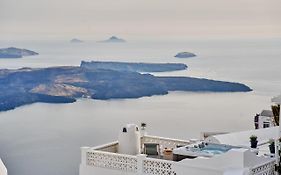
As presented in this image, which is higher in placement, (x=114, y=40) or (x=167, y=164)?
(x=114, y=40)

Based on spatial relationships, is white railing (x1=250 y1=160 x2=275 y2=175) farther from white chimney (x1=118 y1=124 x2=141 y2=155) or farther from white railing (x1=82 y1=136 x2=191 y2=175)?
white chimney (x1=118 y1=124 x2=141 y2=155)

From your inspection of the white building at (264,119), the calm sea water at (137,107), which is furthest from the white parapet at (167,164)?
the calm sea water at (137,107)

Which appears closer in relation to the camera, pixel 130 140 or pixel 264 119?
pixel 130 140

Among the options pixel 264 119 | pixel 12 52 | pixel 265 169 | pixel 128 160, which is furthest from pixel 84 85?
pixel 265 169

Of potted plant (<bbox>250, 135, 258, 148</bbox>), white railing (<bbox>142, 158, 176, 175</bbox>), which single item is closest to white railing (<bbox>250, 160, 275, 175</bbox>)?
potted plant (<bbox>250, 135, 258, 148</bbox>)

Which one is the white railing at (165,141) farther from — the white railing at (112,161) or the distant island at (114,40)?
the distant island at (114,40)

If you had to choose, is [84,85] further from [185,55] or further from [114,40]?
[185,55]
